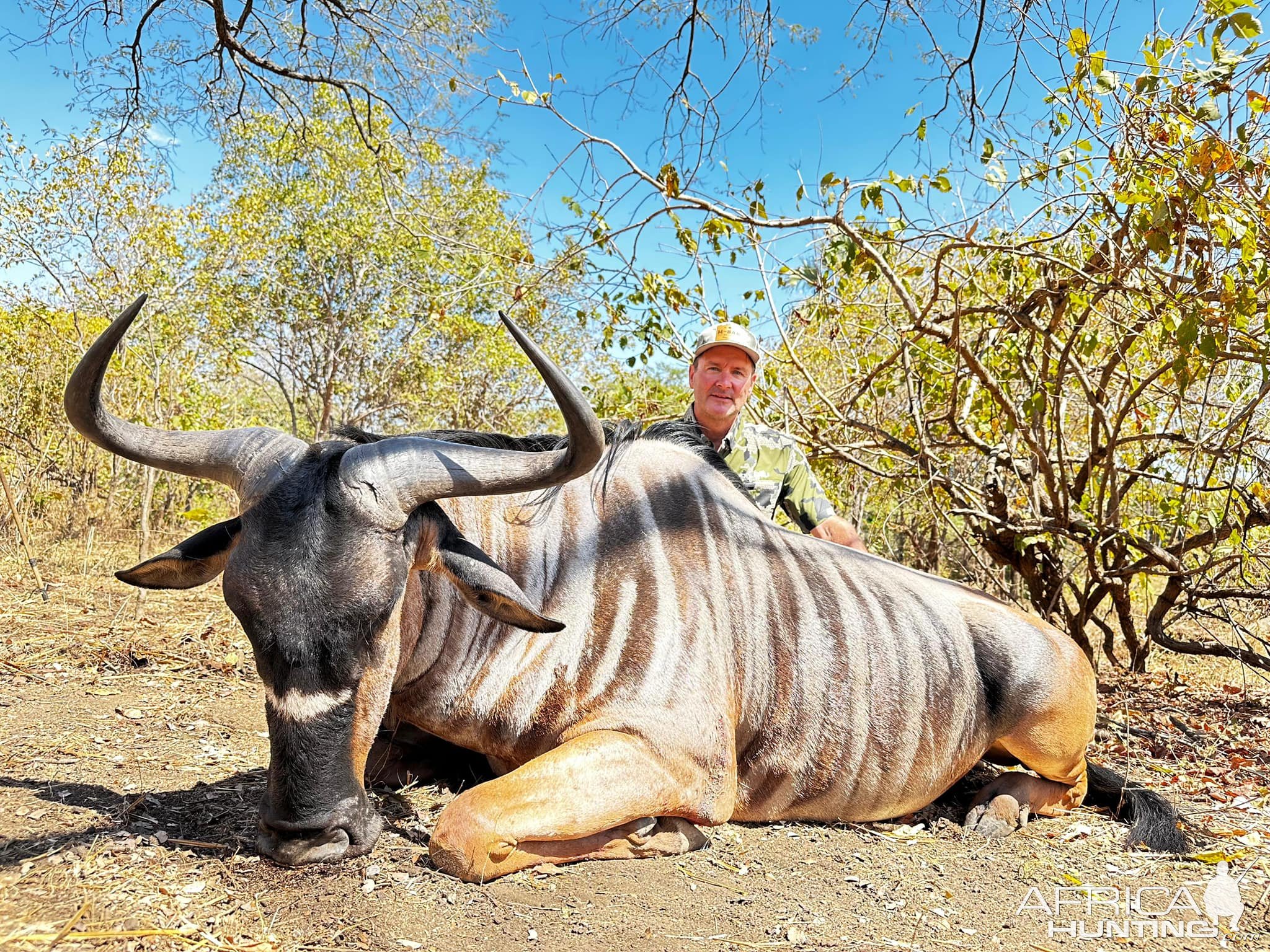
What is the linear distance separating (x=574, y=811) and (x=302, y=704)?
2.76 feet

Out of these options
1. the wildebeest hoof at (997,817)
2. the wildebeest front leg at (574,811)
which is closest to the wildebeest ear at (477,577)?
the wildebeest front leg at (574,811)

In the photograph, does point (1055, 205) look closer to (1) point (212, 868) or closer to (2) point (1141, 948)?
(2) point (1141, 948)

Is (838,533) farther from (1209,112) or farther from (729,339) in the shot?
(1209,112)

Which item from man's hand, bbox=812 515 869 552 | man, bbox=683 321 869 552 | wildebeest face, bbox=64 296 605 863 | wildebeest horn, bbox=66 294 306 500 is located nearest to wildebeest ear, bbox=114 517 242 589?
wildebeest face, bbox=64 296 605 863

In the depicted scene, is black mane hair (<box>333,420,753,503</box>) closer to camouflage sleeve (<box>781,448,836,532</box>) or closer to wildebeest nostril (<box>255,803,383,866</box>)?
wildebeest nostril (<box>255,803,383,866</box>)

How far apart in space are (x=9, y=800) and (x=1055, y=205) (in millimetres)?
5057

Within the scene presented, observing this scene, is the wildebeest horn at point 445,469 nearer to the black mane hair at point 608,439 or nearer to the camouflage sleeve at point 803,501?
the black mane hair at point 608,439

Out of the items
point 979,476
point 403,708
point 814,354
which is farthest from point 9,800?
point 814,354

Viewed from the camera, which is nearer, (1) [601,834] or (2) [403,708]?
(1) [601,834]

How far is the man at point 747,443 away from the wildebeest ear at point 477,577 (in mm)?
2313

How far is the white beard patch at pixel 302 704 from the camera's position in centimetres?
246

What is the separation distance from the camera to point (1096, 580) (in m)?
5.52

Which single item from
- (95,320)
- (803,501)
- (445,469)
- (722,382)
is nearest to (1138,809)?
(803,501)

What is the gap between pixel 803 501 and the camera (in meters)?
5.09
